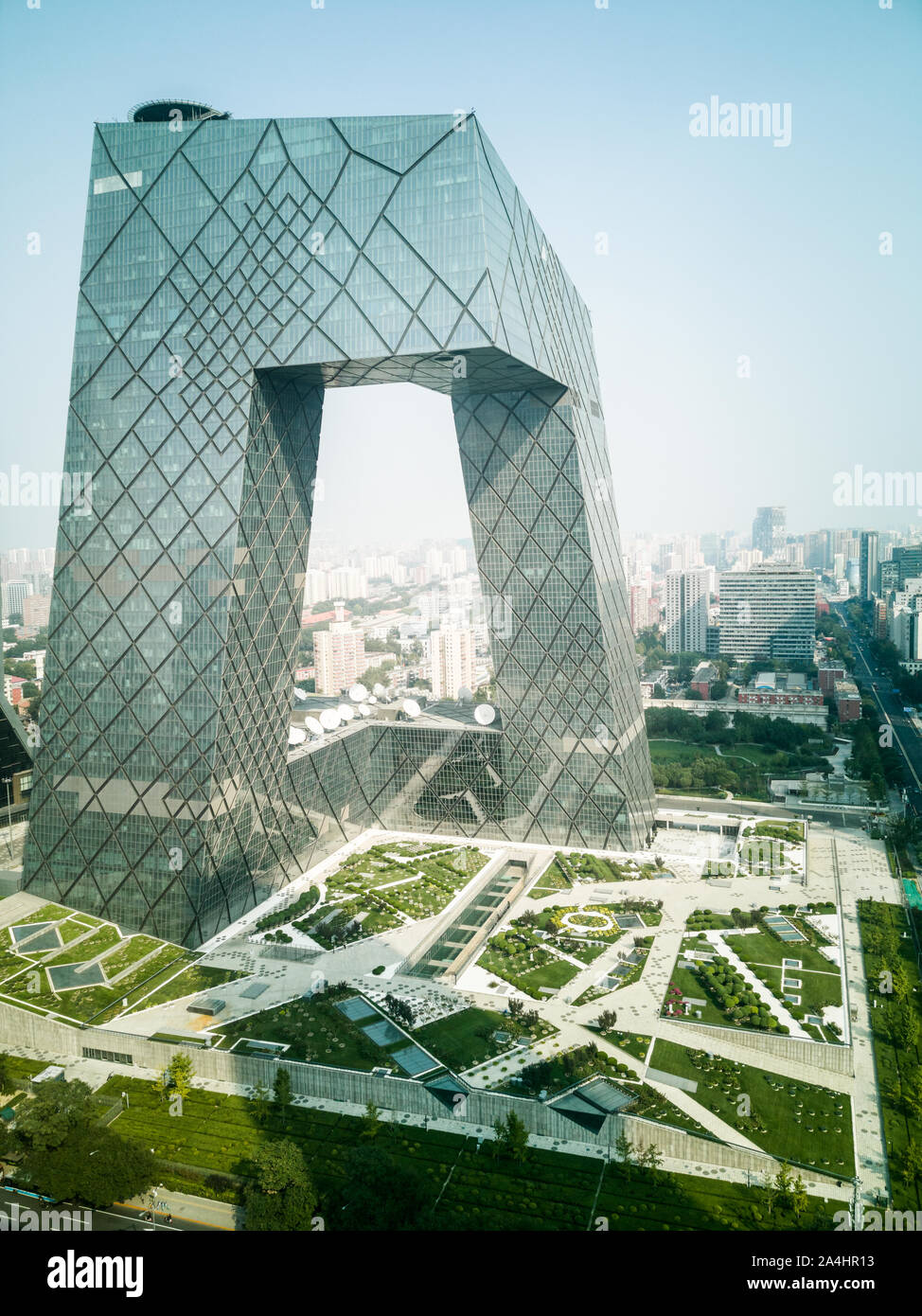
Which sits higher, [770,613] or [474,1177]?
[770,613]

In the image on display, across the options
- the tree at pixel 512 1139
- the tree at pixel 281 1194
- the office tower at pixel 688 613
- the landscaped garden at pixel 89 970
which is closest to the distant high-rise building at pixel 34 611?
the landscaped garden at pixel 89 970

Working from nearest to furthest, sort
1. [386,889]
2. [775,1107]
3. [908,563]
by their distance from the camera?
[775,1107]
[386,889]
[908,563]

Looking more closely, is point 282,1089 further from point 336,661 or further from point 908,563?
point 908,563

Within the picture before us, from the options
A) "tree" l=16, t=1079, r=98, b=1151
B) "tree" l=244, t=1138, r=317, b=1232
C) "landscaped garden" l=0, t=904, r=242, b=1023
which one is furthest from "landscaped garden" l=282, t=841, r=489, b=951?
"tree" l=244, t=1138, r=317, b=1232

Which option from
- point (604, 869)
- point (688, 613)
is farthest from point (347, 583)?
point (604, 869)

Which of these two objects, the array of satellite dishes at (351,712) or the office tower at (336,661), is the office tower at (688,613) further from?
the array of satellite dishes at (351,712)

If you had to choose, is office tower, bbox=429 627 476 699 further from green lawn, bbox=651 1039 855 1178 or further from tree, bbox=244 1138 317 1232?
tree, bbox=244 1138 317 1232

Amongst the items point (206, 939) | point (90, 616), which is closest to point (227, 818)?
point (206, 939)
